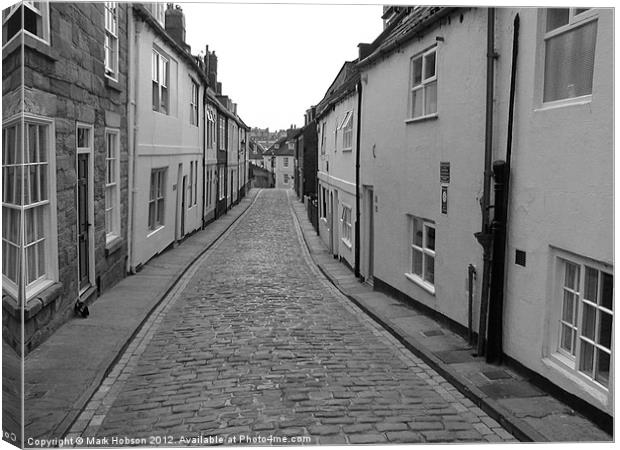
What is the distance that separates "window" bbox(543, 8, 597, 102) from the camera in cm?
542

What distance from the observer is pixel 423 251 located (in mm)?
10266

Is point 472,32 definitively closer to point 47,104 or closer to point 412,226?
point 412,226

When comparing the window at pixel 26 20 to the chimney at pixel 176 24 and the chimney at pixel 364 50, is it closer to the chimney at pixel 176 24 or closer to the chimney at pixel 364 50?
the chimney at pixel 176 24

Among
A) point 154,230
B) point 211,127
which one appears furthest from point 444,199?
point 211,127

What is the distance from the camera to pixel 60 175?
308 inches

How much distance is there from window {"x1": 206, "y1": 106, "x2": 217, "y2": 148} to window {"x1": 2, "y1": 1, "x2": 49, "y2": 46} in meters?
18.3

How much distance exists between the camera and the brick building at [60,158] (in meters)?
5.65

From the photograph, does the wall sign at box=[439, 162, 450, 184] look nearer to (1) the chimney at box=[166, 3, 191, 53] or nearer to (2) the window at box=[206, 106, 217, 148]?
(1) the chimney at box=[166, 3, 191, 53]

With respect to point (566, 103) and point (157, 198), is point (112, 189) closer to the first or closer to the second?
point (157, 198)

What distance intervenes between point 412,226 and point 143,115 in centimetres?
587

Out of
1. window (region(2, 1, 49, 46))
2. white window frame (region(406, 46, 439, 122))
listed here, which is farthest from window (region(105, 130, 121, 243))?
white window frame (region(406, 46, 439, 122))

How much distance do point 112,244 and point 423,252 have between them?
17.1 ft

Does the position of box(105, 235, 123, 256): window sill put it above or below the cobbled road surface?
above

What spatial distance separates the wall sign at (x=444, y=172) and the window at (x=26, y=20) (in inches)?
206
